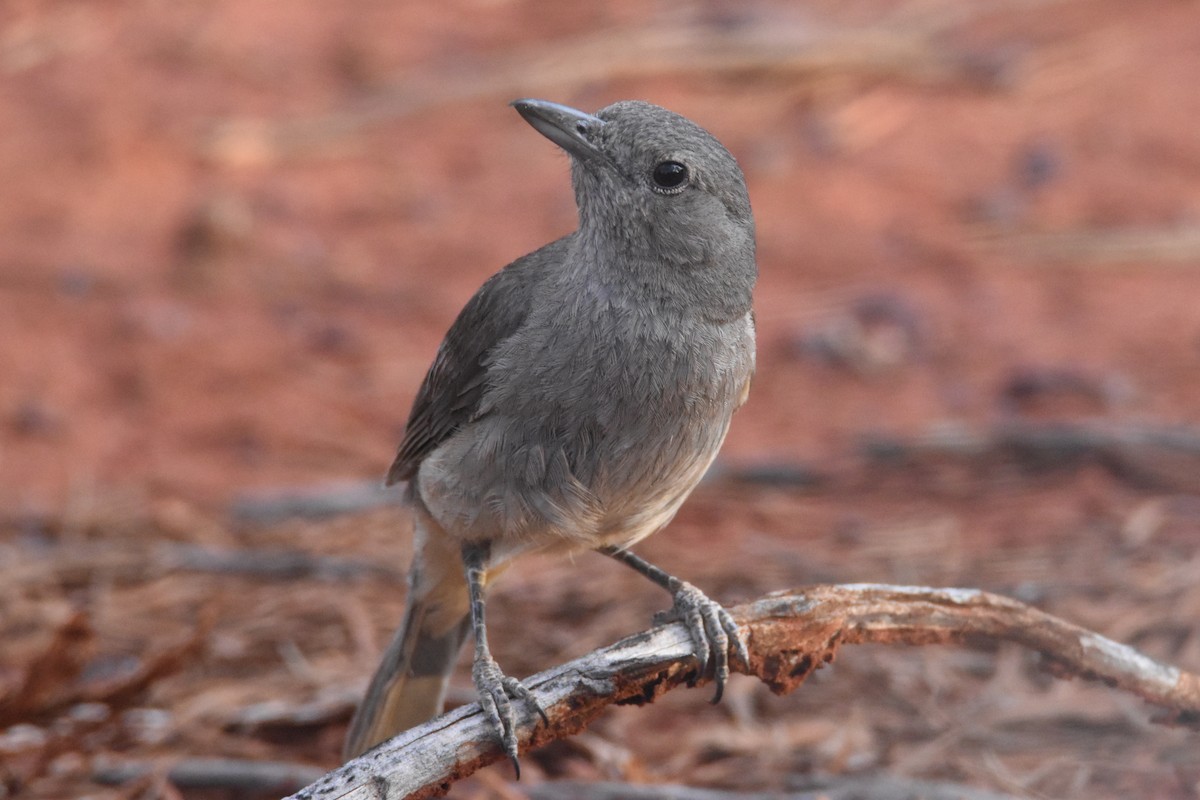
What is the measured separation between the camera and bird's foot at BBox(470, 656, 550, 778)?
327 centimetres

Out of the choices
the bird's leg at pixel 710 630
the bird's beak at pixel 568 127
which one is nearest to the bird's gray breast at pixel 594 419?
the bird's leg at pixel 710 630

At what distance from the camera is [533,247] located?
8766 millimetres

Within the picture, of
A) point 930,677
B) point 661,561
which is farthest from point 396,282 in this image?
point 930,677

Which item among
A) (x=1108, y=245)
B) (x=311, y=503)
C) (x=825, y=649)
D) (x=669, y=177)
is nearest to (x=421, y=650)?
(x=825, y=649)

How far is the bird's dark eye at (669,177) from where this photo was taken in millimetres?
3998

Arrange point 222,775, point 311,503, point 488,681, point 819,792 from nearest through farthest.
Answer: point 488,681
point 819,792
point 222,775
point 311,503

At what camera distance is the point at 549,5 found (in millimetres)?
12039

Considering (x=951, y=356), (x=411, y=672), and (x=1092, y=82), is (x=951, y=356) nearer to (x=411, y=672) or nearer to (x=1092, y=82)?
(x=1092, y=82)

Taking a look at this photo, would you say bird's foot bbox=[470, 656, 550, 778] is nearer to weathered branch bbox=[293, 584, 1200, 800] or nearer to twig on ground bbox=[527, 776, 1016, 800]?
weathered branch bbox=[293, 584, 1200, 800]

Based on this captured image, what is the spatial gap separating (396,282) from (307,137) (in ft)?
6.33

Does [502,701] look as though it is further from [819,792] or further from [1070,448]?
[1070,448]

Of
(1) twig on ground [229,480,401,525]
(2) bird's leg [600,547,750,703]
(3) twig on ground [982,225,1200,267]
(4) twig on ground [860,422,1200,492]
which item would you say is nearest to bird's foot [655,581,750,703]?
(2) bird's leg [600,547,750,703]

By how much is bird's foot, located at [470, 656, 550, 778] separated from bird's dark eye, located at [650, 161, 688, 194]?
1.42m

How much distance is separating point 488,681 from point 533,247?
5466 millimetres
